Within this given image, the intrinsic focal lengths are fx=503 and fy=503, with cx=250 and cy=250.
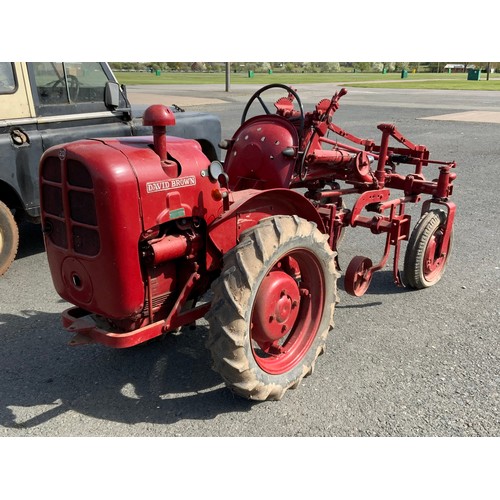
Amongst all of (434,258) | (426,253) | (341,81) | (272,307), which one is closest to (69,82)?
(272,307)

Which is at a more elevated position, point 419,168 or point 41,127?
A: point 41,127

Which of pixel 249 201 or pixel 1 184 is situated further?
pixel 1 184

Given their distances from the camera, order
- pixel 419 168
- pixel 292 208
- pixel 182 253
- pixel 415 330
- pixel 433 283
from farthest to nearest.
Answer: pixel 419 168 < pixel 433 283 < pixel 415 330 < pixel 292 208 < pixel 182 253

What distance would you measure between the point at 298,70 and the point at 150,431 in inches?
2175

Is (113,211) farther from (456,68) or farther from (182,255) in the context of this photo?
(456,68)

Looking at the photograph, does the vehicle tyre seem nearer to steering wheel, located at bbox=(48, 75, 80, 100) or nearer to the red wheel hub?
steering wheel, located at bbox=(48, 75, 80, 100)

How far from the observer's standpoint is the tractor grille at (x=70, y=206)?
8.21ft

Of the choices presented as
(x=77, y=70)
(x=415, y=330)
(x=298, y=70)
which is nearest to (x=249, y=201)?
(x=415, y=330)

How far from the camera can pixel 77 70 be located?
5.40m

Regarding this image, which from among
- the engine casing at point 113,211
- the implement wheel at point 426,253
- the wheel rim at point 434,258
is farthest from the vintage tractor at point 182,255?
the wheel rim at point 434,258

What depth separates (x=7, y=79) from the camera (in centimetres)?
490

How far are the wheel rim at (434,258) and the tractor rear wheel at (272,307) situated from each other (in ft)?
5.21

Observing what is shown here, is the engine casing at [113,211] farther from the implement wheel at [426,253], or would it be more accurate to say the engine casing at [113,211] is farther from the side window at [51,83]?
the side window at [51,83]

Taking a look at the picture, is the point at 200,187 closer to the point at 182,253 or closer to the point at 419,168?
the point at 182,253
